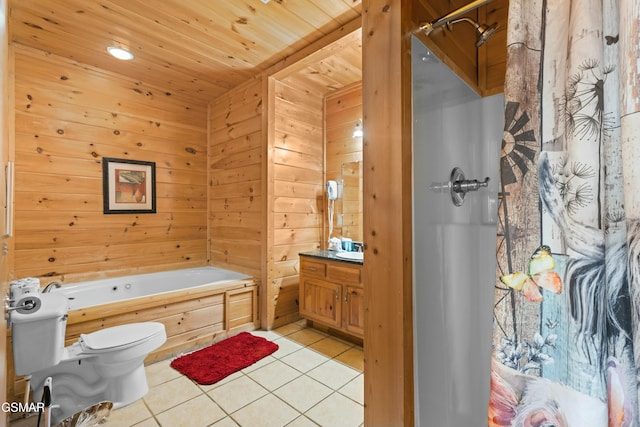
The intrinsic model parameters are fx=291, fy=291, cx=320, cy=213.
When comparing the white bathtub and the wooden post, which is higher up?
the wooden post

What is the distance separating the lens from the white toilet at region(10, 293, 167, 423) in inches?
64.1

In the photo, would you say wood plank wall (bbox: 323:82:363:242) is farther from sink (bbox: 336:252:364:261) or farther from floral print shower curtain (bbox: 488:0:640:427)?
floral print shower curtain (bbox: 488:0:640:427)

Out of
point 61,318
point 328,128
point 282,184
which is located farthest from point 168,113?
point 61,318

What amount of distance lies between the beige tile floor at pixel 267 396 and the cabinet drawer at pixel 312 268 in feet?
2.31

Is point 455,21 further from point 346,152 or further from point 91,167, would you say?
point 91,167

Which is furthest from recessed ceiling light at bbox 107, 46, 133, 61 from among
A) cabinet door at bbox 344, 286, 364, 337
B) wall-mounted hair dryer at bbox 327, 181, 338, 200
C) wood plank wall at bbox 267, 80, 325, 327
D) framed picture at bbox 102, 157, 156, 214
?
cabinet door at bbox 344, 286, 364, 337

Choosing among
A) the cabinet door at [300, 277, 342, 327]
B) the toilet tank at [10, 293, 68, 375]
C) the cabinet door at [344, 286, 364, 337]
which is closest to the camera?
the toilet tank at [10, 293, 68, 375]

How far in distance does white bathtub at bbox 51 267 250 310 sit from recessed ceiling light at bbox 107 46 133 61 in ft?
7.04

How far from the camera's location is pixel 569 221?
592mm

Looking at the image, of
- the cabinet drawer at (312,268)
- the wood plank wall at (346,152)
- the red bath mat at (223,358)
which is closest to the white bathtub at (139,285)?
the red bath mat at (223,358)

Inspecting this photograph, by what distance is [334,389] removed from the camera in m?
2.04

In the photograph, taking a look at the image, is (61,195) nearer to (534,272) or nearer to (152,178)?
(152,178)

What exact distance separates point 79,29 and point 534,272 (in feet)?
11.0

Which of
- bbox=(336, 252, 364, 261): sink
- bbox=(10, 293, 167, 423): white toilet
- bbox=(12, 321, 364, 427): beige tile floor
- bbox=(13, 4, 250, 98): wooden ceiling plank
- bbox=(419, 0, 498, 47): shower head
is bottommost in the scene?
bbox=(12, 321, 364, 427): beige tile floor
